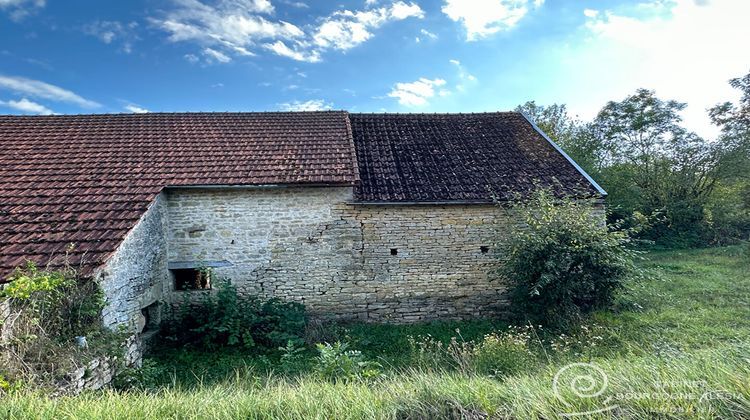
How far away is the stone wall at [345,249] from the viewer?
7.54 metres

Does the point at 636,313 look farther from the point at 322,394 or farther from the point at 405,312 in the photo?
the point at 322,394

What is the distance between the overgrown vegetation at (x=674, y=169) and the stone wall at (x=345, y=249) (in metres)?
10.9

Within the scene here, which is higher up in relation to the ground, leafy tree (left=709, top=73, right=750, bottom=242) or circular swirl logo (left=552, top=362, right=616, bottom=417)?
leafy tree (left=709, top=73, right=750, bottom=242)

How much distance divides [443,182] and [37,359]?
24.6ft

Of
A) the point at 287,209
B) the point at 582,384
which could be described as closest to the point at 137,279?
the point at 287,209

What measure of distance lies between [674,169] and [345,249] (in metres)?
17.4

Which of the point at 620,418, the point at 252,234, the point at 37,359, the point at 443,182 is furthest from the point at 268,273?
the point at 620,418

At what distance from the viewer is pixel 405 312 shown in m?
8.00

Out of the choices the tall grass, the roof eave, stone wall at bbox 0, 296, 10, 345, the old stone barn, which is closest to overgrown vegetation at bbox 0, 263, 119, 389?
stone wall at bbox 0, 296, 10, 345

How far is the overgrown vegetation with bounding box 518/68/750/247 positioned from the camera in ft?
51.7

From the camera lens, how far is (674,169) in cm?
1661

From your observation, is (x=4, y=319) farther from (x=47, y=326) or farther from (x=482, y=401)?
(x=482, y=401)

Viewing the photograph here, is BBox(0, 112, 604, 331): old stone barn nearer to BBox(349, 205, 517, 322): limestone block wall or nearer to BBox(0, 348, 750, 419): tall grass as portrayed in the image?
BBox(349, 205, 517, 322): limestone block wall

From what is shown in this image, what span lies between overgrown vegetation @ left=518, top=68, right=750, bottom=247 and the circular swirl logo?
47.9 feet
